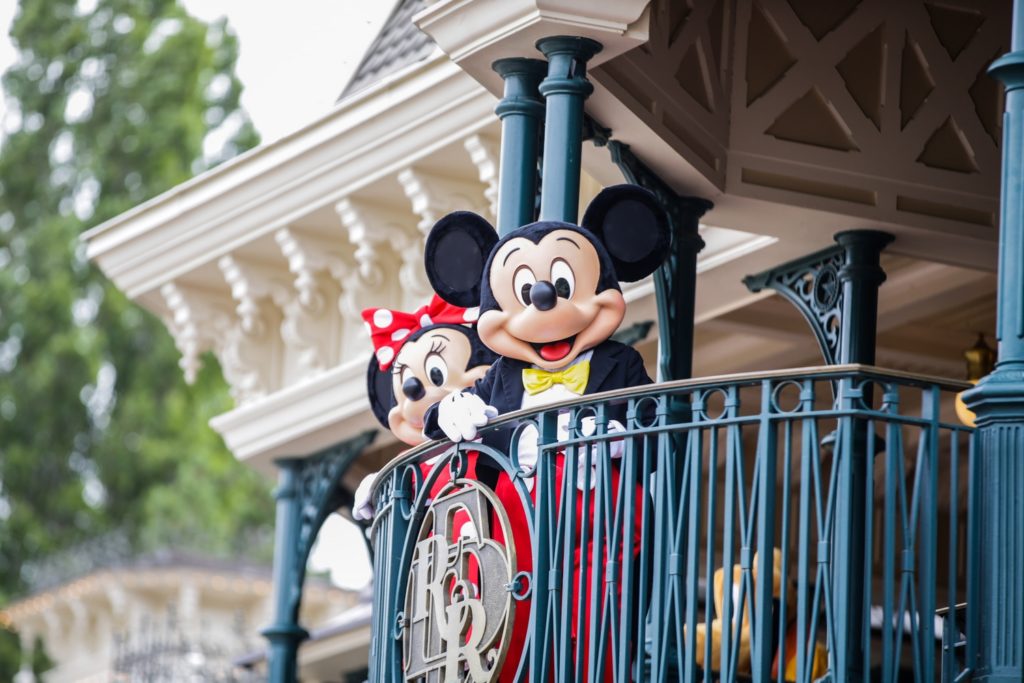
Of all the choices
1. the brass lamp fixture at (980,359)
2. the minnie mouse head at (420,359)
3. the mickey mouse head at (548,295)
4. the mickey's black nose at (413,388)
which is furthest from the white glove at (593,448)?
the brass lamp fixture at (980,359)

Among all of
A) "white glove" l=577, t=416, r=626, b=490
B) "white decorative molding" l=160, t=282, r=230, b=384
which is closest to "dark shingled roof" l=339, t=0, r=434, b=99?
"white decorative molding" l=160, t=282, r=230, b=384

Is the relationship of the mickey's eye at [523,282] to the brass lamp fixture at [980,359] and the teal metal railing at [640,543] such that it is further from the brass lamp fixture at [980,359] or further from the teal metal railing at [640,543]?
the brass lamp fixture at [980,359]

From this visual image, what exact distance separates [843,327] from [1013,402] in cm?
370

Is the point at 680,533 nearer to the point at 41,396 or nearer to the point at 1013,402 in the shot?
the point at 1013,402

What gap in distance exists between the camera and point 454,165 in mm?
12438

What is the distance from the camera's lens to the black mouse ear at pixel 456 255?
27.3 feet

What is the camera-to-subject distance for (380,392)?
945 centimetres

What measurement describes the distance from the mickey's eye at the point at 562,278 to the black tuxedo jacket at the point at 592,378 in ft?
0.78

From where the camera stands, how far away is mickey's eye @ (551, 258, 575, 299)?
25.7ft

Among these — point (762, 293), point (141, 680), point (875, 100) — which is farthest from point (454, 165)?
point (141, 680)

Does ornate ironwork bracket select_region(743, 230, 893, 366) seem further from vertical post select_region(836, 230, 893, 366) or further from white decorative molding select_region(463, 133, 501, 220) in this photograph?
white decorative molding select_region(463, 133, 501, 220)

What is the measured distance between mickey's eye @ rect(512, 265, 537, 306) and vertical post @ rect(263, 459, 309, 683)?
609 cm

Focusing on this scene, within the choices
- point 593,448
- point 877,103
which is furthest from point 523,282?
point 877,103

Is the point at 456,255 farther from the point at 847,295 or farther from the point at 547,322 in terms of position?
the point at 847,295
